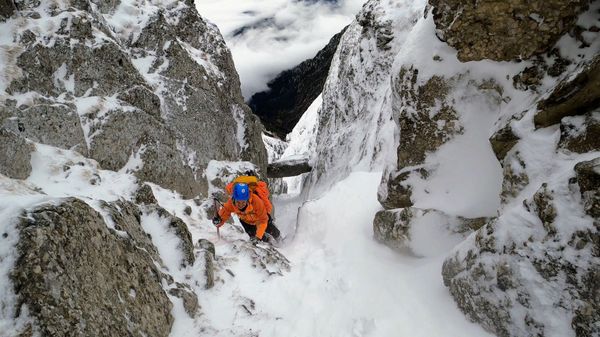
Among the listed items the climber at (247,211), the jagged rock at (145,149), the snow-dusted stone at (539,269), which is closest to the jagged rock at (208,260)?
the climber at (247,211)

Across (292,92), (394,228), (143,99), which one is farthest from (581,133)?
(292,92)

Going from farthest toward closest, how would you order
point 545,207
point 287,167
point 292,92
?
point 292,92
point 287,167
point 545,207

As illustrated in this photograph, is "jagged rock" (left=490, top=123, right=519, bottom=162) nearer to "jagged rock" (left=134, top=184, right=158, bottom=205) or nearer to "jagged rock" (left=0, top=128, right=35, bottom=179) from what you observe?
"jagged rock" (left=134, top=184, right=158, bottom=205)

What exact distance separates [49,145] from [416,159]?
367 inches

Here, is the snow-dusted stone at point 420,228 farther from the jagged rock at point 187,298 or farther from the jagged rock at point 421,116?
the jagged rock at point 187,298

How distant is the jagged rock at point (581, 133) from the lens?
4434 millimetres

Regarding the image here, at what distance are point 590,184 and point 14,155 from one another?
415 inches

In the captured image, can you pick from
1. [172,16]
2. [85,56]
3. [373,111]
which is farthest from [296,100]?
[85,56]

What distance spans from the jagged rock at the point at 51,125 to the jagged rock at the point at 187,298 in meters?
7.22

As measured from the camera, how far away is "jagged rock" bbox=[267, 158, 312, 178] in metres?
Result: 28.5

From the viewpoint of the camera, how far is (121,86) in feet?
45.0

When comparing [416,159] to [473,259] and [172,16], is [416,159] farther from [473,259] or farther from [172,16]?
[172,16]

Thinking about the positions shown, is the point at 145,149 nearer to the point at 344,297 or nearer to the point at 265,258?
the point at 265,258

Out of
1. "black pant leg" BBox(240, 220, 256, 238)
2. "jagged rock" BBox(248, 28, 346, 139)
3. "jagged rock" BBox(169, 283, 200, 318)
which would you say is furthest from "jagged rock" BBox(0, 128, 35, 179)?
"jagged rock" BBox(248, 28, 346, 139)
